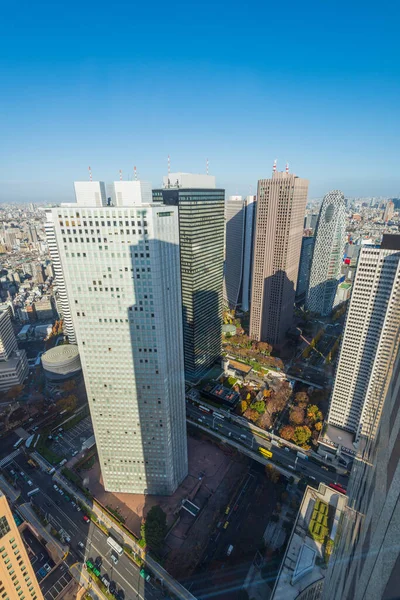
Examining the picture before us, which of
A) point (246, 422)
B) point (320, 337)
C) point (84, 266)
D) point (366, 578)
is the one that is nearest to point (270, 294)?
point (320, 337)

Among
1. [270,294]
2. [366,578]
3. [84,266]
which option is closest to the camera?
[366,578]

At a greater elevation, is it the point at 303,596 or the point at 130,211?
the point at 130,211

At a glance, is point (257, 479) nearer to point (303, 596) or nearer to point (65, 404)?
point (303, 596)

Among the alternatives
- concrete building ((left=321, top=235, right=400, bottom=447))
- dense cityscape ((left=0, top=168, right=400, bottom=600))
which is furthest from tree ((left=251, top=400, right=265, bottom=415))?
concrete building ((left=321, top=235, right=400, bottom=447))

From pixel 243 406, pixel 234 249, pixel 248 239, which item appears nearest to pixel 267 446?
pixel 243 406

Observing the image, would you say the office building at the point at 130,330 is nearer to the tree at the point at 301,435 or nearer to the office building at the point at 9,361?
the tree at the point at 301,435
